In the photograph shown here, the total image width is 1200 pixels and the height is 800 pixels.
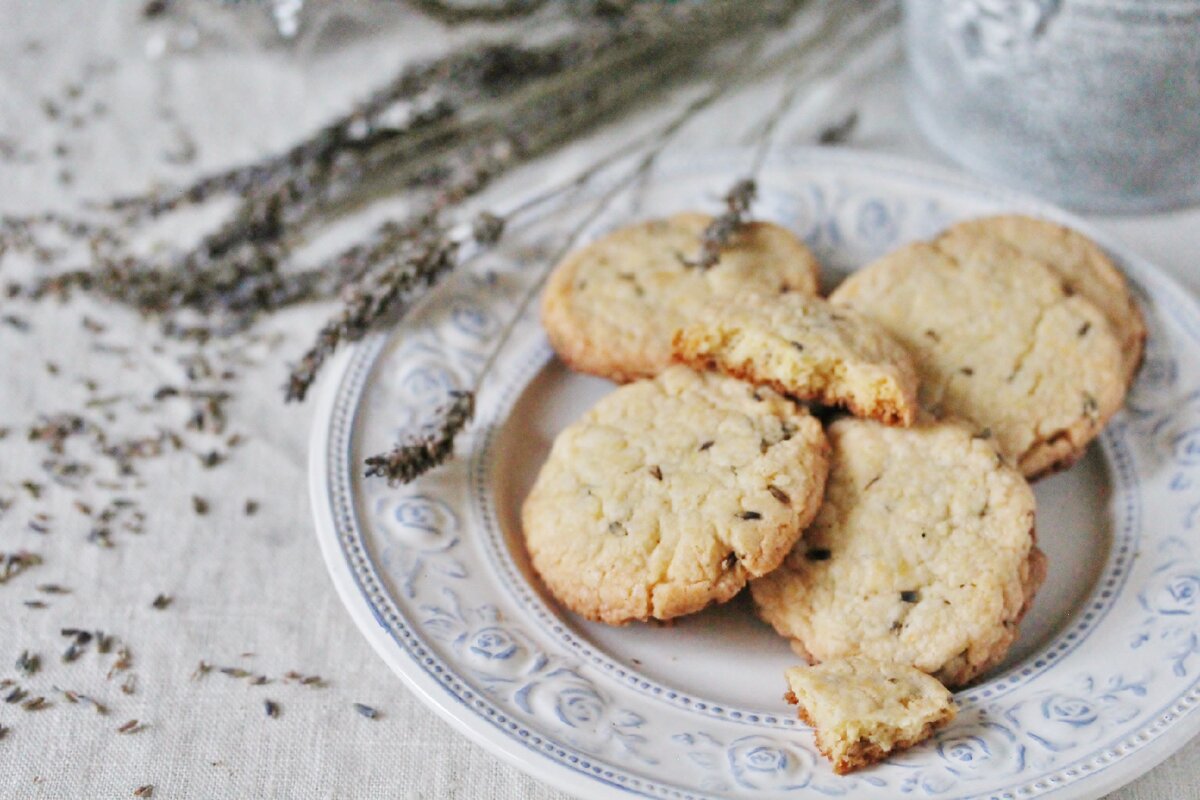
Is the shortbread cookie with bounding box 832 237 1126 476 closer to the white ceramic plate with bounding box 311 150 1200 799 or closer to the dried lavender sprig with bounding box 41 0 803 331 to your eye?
the white ceramic plate with bounding box 311 150 1200 799

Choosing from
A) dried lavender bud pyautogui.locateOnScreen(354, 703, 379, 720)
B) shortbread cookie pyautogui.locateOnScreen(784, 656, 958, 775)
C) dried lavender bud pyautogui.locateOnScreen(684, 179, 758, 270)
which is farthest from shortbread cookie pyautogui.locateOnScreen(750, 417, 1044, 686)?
dried lavender bud pyautogui.locateOnScreen(354, 703, 379, 720)

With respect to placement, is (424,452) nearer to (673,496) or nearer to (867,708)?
(673,496)

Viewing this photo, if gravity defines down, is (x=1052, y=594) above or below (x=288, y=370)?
below

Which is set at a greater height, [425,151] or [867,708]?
[425,151]

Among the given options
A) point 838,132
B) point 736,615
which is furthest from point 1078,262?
point 736,615

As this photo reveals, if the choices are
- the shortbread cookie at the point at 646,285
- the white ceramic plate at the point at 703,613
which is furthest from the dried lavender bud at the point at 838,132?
the shortbread cookie at the point at 646,285

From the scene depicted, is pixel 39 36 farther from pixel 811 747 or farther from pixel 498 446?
pixel 811 747

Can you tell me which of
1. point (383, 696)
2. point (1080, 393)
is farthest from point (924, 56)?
point (383, 696)
